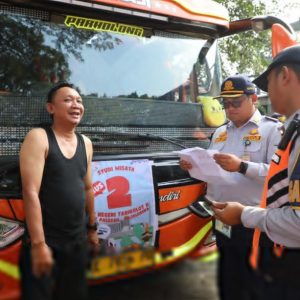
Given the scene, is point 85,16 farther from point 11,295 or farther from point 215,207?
point 11,295

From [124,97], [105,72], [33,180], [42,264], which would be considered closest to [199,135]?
[124,97]

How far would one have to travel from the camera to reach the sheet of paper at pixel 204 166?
8.37ft

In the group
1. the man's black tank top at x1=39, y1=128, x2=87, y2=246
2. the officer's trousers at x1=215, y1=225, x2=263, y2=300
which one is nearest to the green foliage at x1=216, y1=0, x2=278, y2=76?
the man's black tank top at x1=39, y1=128, x2=87, y2=246

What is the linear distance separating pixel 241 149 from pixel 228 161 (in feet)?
1.02

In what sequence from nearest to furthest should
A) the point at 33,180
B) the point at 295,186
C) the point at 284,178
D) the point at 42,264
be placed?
1. the point at 42,264
2. the point at 295,186
3. the point at 284,178
4. the point at 33,180

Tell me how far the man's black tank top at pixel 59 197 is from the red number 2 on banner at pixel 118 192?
0.33 m

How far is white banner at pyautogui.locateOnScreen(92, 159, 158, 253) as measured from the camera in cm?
246

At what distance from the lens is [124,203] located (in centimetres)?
250

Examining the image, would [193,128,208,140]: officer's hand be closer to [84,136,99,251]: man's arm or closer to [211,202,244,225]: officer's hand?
[84,136,99,251]: man's arm

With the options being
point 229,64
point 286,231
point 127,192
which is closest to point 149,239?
point 127,192

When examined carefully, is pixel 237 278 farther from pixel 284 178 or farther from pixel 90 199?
pixel 90 199

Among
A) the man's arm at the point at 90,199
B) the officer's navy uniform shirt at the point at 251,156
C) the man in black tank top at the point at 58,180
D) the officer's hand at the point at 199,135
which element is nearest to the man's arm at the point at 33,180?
the man in black tank top at the point at 58,180

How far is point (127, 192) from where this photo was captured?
2.51 m

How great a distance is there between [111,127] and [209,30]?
3.89ft
